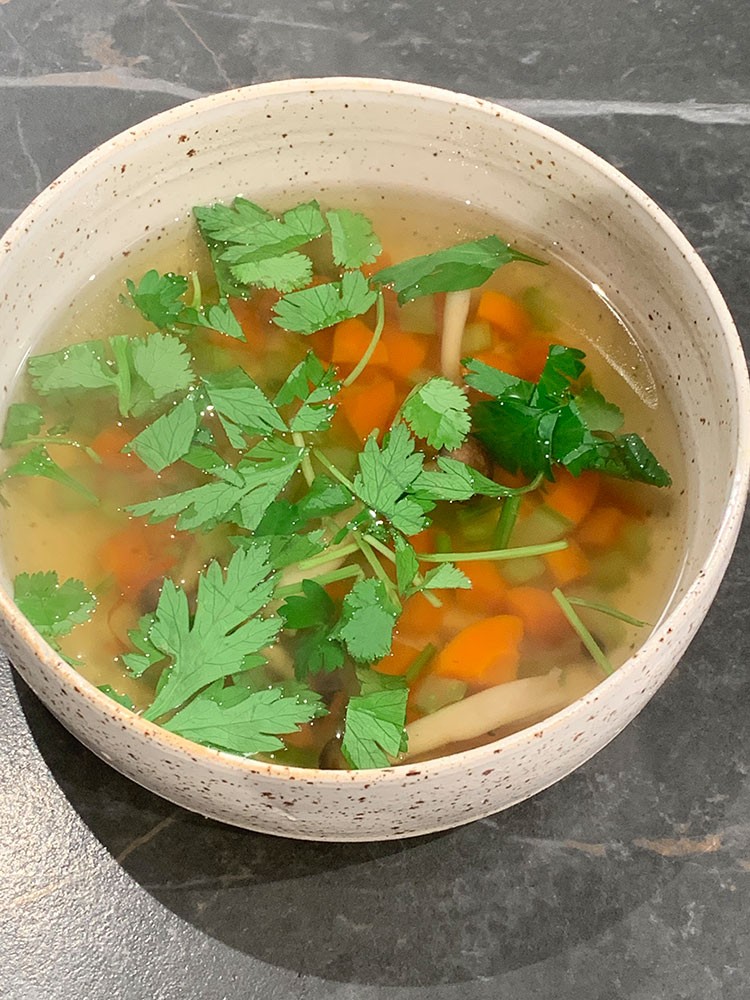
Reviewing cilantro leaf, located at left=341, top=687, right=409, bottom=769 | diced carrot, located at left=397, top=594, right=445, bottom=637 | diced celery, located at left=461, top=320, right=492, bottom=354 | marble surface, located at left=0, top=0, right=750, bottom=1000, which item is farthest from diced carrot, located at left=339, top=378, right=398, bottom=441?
marble surface, located at left=0, top=0, right=750, bottom=1000

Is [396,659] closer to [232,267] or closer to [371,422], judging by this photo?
[371,422]

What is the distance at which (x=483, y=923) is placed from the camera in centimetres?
112

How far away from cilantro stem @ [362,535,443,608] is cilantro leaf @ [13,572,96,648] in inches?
11.2

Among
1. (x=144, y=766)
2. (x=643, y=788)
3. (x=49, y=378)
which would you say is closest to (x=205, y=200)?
(x=49, y=378)

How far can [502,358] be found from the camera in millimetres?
1279

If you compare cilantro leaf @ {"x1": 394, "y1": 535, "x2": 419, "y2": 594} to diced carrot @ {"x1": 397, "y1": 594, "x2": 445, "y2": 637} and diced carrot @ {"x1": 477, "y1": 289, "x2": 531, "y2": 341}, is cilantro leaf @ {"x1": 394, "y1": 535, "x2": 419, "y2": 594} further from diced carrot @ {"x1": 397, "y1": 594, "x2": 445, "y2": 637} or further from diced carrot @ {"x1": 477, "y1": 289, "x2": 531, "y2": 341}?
diced carrot @ {"x1": 477, "y1": 289, "x2": 531, "y2": 341}

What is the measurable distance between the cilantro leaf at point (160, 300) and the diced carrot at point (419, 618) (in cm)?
43

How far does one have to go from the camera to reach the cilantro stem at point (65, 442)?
1179 millimetres

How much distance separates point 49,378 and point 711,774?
2.76 feet

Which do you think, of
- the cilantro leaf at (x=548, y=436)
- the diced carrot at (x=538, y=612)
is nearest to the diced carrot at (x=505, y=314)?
the cilantro leaf at (x=548, y=436)

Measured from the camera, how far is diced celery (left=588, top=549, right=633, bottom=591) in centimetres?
115

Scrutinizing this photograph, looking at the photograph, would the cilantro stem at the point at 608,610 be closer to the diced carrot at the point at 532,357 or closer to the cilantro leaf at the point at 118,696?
the diced carrot at the point at 532,357

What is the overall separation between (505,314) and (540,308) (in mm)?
46

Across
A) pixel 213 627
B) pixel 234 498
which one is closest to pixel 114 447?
pixel 234 498
